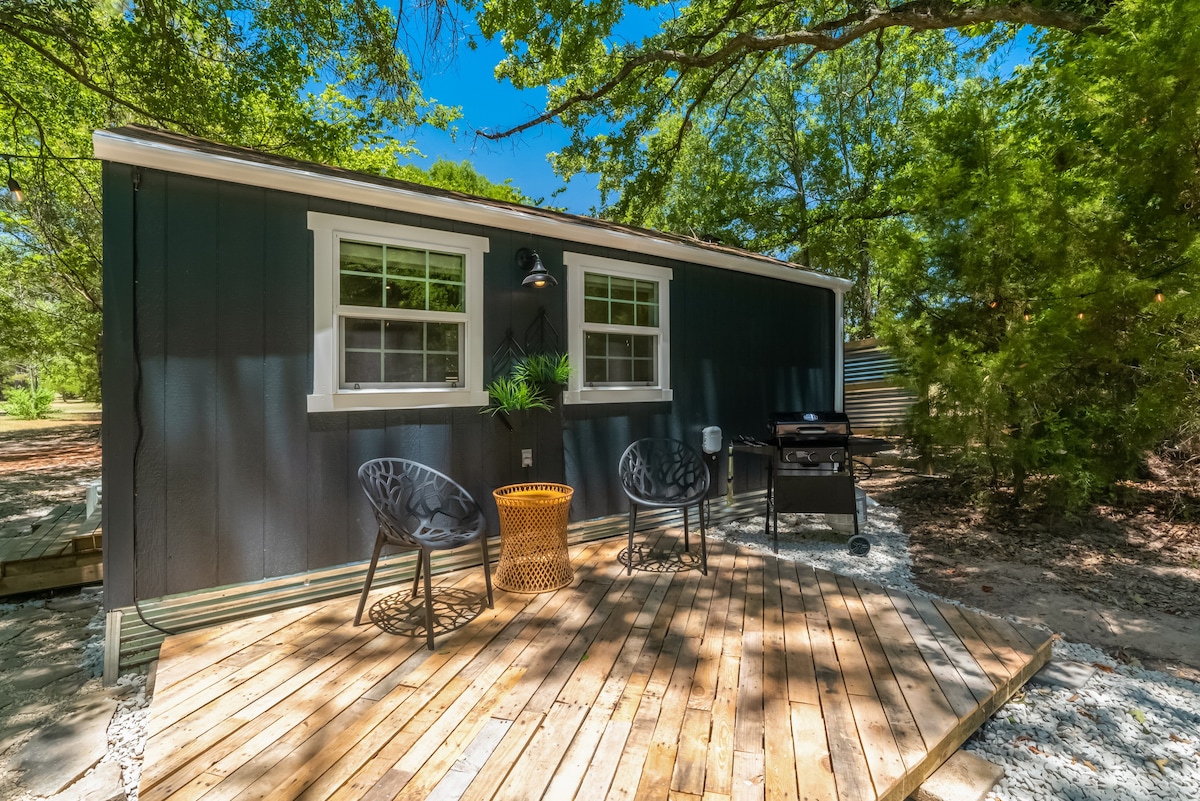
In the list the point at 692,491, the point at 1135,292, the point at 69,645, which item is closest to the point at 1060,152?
the point at 1135,292

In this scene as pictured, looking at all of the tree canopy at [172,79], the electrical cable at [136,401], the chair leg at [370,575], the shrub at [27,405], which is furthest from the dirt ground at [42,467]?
the chair leg at [370,575]

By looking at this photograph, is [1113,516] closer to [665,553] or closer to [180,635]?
[665,553]

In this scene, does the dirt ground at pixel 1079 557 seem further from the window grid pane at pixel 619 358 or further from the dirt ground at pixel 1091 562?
the window grid pane at pixel 619 358

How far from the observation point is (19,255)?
39.4 feet

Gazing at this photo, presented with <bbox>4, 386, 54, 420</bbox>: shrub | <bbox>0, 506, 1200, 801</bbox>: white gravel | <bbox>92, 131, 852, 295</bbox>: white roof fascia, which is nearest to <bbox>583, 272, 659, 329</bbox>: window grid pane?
<bbox>92, 131, 852, 295</bbox>: white roof fascia

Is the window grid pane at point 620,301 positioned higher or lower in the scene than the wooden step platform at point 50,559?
higher

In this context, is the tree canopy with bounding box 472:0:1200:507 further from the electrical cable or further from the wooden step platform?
the wooden step platform

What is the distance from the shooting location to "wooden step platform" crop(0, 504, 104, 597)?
338 cm

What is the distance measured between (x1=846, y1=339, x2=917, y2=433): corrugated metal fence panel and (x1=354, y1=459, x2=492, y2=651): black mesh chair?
727cm

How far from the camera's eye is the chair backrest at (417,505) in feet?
7.67

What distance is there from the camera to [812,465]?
4164 mm

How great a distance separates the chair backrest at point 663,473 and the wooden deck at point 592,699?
695mm

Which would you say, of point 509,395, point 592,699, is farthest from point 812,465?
point 592,699

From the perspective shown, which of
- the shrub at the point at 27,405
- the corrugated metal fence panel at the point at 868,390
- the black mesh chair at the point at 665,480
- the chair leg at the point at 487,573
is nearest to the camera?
the chair leg at the point at 487,573
